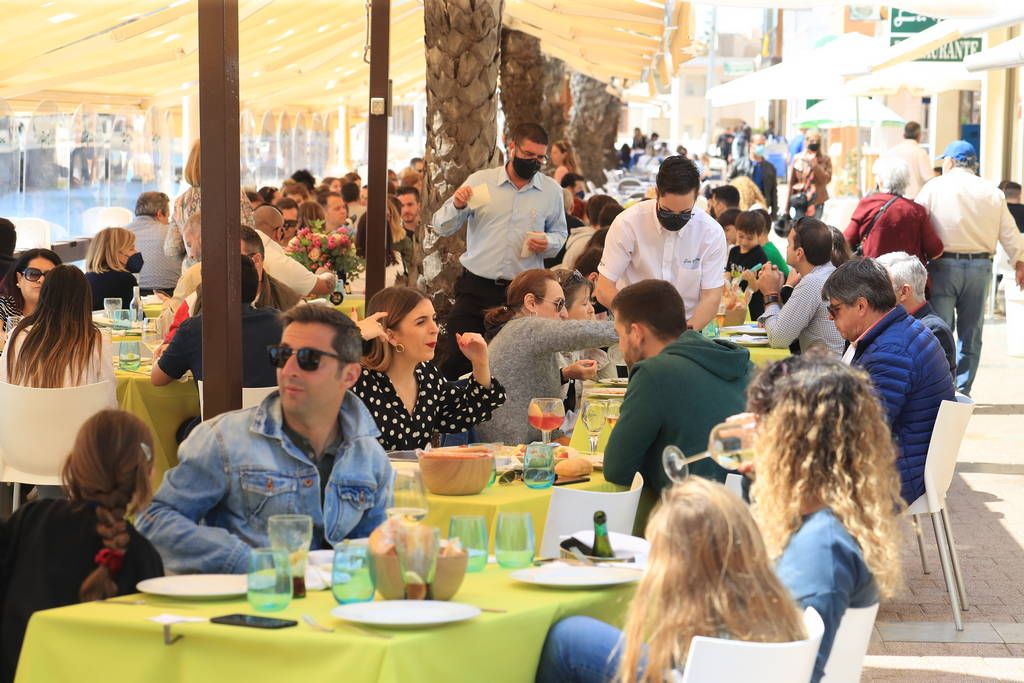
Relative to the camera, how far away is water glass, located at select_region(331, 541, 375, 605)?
3.35 metres

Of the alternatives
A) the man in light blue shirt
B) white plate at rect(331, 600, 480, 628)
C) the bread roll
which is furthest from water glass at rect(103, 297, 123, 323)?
white plate at rect(331, 600, 480, 628)

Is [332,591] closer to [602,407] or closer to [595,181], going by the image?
[602,407]

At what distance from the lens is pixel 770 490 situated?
329 centimetres

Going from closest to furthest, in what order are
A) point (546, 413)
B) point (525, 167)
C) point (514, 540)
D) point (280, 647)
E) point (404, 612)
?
point (280, 647) < point (404, 612) < point (514, 540) < point (546, 413) < point (525, 167)

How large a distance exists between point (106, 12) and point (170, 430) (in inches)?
262

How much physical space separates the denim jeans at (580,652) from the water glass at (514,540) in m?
0.28

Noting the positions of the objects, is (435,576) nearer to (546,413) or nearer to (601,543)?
(601,543)

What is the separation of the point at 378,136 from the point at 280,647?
5.18 metres

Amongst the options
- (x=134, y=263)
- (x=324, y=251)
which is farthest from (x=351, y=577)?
(x=324, y=251)

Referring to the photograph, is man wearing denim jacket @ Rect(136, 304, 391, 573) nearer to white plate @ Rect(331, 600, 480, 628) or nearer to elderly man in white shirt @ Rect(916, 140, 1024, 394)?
white plate @ Rect(331, 600, 480, 628)

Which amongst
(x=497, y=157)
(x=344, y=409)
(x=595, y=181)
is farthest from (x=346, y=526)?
(x=595, y=181)

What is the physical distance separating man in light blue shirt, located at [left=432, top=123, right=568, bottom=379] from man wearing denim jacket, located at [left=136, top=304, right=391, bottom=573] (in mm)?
4665

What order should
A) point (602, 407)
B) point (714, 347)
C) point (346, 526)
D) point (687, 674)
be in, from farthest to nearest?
point (602, 407) → point (714, 347) → point (346, 526) → point (687, 674)

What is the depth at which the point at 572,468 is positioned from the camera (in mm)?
5152
